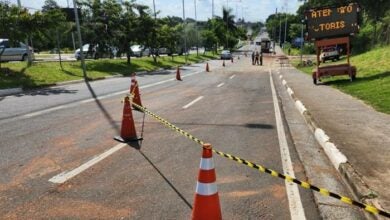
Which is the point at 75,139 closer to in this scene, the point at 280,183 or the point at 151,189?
the point at 151,189

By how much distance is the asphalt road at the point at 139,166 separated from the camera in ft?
16.3

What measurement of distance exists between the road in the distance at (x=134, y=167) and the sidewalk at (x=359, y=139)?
Result: 2.52ft

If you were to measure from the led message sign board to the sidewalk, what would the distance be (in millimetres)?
5641

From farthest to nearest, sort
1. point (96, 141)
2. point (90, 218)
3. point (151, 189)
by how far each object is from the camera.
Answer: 1. point (96, 141)
2. point (151, 189)
3. point (90, 218)

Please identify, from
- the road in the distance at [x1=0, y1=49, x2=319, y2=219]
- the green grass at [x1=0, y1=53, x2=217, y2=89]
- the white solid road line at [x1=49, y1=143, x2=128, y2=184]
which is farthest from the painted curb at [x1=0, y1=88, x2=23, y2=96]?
the white solid road line at [x1=49, y1=143, x2=128, y2=184]

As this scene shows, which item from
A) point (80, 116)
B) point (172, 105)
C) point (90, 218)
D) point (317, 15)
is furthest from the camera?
point (317, 15)

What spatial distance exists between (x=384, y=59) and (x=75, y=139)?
20.4 m

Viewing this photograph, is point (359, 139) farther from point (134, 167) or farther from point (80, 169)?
point (80, 169)

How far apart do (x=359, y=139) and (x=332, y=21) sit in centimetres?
1270

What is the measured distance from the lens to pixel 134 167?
259 inches

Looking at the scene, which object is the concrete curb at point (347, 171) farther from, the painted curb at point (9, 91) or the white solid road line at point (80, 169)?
the painted curb at point (9, 91)

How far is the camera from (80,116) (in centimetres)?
1145

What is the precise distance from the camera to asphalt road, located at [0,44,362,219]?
4.96 metres

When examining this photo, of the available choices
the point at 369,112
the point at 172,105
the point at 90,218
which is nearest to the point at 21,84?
the point at 172,105
